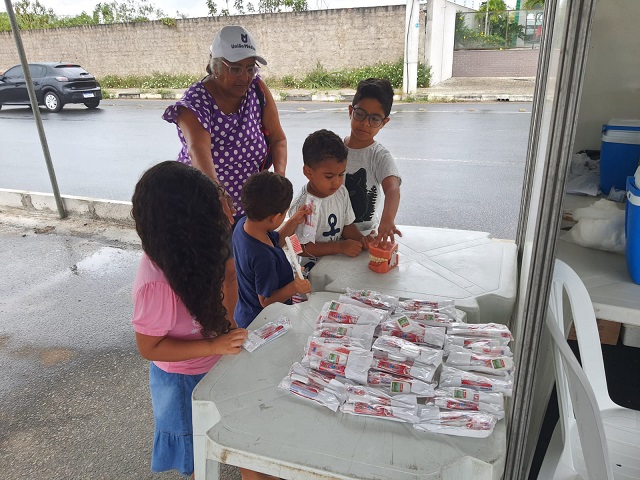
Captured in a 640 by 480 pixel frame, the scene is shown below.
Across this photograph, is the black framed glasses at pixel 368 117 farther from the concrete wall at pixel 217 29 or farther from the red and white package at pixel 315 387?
the concrete wall at pixel 217 29

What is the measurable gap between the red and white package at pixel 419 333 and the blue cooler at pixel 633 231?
56 cm

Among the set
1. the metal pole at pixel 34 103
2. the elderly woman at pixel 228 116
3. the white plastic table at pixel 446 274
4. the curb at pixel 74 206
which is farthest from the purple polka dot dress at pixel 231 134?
the metal pole at pixel 34 103

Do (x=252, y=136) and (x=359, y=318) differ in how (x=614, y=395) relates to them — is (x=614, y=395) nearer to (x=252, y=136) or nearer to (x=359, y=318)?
(x=359, y=318)

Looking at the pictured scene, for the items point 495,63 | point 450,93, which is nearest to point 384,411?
point 450,93

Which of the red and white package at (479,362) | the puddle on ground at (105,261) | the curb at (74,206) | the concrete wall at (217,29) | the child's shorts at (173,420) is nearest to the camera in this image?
the red and white package at (479,362)

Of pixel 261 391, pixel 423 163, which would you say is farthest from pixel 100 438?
pixel 423 163

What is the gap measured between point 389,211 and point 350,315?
729 millimetres

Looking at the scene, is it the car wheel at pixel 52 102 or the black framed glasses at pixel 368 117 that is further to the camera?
the car wheel at pixel 52 102

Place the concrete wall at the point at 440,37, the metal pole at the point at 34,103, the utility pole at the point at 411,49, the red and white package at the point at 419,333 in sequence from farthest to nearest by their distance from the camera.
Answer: the concrete wall at the point at 440,37
the utility pole at the point at 411,49
the metal pole at the point at 34,103
the red and white package at the point at 419,333

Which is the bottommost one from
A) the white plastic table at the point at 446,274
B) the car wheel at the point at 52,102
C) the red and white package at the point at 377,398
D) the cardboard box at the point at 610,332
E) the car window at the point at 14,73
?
the cardboard box at the point at 610,332

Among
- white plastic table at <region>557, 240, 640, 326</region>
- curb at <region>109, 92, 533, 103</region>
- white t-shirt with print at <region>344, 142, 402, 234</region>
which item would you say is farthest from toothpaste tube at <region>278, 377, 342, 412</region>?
curb at <region>109, 92, 533, 103</region>

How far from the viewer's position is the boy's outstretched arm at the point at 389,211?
1.86 m

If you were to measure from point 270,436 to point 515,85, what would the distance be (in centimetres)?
1356

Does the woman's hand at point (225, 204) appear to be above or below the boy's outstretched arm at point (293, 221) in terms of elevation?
above
